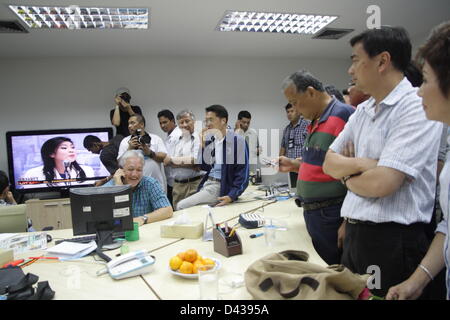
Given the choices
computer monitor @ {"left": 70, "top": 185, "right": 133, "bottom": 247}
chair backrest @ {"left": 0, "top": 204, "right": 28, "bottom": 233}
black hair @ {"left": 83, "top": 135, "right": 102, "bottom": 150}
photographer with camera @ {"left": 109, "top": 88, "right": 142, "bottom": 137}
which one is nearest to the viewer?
computer monitor @ {"left": 70, "top": 185, "right": 133, "bottom": 247}

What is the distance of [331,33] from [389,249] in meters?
3.89

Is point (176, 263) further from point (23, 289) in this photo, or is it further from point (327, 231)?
point (327, 231)

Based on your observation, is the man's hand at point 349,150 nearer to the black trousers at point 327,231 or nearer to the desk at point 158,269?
the black trousers at point 327,231

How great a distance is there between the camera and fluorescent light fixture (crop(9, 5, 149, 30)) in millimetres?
3156

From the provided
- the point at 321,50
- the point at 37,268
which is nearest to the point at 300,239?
the point at 37,268

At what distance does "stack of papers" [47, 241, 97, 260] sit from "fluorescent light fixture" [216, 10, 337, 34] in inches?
110

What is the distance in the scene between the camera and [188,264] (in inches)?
53.3

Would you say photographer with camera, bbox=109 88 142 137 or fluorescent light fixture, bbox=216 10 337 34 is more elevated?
fluorescent light fixture, bbox=216 10 337 34

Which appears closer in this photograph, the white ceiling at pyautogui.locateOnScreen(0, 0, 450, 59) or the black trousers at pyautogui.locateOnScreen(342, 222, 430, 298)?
the black trousers at pyautogui.locateOnScreen(342, 222, 430, 298)

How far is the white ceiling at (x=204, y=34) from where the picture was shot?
312 cm

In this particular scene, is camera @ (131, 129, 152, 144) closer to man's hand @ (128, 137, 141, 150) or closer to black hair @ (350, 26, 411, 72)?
man's hand @ (128, 137, 141, 150)

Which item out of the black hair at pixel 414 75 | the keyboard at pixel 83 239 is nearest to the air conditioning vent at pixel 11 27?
the keyboard at pixel 83 239

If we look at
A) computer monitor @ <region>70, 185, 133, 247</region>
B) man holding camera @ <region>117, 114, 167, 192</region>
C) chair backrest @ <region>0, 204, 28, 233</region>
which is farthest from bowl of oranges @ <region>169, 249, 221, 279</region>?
man holding camera @ <region>117, 114, 167, 192</region>
